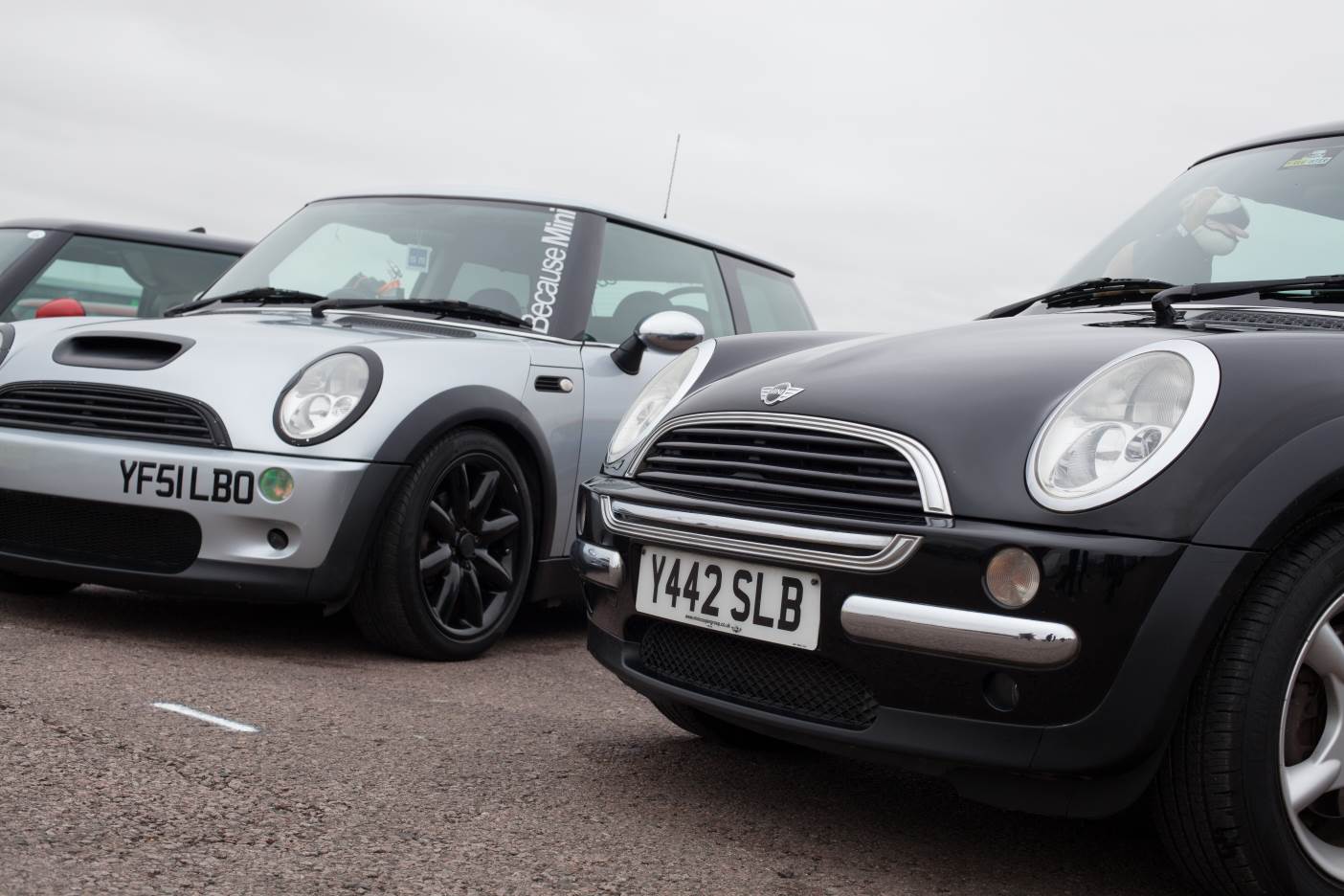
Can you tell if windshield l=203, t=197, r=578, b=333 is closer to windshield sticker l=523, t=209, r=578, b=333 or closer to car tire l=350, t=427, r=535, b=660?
windshield sticker l=523, t=209, r=578, b=333

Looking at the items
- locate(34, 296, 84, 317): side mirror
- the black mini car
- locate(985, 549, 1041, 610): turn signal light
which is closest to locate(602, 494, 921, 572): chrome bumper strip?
the black mini car

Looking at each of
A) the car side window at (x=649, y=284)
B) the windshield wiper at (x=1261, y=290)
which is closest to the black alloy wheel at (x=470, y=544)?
the car side window at (x=649, y=284)

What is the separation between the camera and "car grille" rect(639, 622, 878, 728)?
8.14 feet

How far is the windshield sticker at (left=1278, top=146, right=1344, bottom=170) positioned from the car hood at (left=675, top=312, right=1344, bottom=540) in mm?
880

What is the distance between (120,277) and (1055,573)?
6049 mm

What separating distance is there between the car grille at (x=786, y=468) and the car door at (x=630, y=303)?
1.74 m

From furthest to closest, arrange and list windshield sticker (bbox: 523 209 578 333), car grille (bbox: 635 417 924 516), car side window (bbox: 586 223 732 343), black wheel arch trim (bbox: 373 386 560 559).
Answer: car side window (bbox: 586 223 732 343) → windshield sticker (bbox: 523 209 578 333) → black wheel arch trim (bbox: 373 386 560 559) → car grille (bbox: 635 417 924 516)

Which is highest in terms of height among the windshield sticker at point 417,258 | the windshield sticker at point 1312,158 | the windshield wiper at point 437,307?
the windshield sticker at point 1312,158

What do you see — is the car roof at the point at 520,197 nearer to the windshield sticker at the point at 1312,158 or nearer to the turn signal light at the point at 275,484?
the turn signal light at the point at 275,484

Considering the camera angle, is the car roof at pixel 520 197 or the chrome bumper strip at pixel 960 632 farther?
the car roof at pixel 520 197

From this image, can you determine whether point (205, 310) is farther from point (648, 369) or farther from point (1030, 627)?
point (1030, 627)

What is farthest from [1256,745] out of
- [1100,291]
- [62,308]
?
[62,308]

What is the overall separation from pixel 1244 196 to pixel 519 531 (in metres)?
2.39

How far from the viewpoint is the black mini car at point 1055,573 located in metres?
2.21
